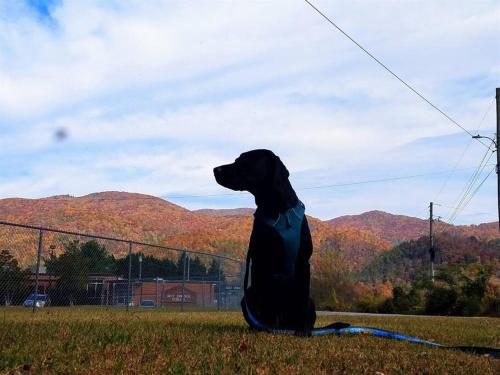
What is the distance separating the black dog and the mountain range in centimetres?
3619

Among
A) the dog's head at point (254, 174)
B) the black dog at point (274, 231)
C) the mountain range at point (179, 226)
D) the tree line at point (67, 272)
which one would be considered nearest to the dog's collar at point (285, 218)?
the black dog at point (274, 231)

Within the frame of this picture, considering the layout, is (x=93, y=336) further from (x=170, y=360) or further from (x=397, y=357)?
(x=397, y=357)

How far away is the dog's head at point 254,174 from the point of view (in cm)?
474

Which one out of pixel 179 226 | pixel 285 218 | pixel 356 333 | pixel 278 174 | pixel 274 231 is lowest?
pixel 356 333

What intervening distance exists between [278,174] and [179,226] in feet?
492

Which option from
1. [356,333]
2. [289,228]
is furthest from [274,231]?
[356,333]

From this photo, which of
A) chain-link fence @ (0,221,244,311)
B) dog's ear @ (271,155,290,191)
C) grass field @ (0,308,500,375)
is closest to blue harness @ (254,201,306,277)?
dog's ear @ (271,155,290,191)

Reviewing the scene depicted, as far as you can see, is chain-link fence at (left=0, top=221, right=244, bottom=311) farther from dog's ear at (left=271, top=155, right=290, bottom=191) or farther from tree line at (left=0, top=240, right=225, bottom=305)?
dog's ear at (left=271, top=155, right=290, bottom=191)

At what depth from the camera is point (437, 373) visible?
3.56 meters

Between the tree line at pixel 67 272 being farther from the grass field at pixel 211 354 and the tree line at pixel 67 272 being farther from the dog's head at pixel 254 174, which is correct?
the dog's head at pixel 254 174

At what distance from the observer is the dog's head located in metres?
4.74

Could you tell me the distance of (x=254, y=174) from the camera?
187 inches

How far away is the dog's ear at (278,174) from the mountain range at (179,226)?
36384 millimetres

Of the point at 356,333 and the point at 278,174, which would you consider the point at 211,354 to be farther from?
the point at 356,333
